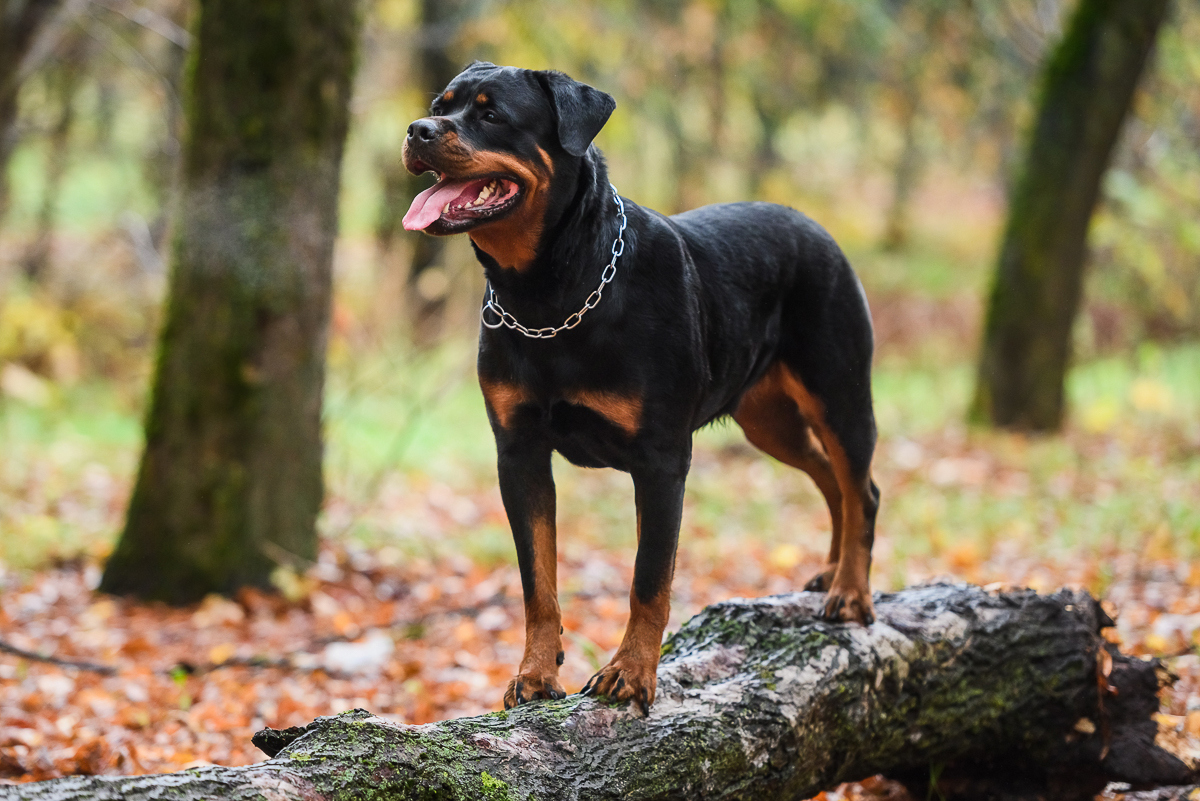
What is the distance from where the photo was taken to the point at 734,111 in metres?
18.1

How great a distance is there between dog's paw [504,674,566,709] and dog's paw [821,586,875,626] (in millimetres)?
1099

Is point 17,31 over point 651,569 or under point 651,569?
over

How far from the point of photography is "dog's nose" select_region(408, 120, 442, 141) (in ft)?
9.66

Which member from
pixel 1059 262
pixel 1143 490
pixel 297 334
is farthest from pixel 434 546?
pixel 1059 262

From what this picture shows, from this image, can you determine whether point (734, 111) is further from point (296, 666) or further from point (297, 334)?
point (296, 666)

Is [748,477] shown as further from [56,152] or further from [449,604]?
[56,152]

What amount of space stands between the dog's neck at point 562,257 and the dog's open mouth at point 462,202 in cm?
15

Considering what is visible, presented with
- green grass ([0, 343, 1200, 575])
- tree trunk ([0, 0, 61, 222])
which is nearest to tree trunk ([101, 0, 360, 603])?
green grass ([0, 343, 1200, 575])

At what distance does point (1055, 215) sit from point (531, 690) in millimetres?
8961

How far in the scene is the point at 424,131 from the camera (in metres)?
2.95

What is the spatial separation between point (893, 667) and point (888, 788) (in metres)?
0.78

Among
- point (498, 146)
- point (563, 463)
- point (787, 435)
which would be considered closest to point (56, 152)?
point (563, 463)

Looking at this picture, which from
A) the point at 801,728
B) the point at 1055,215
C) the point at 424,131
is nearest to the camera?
the point at 424,131

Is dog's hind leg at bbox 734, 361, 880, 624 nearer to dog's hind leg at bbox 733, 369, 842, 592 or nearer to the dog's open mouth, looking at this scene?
dog's hind leg at bbox 733, 369, 842, 592
